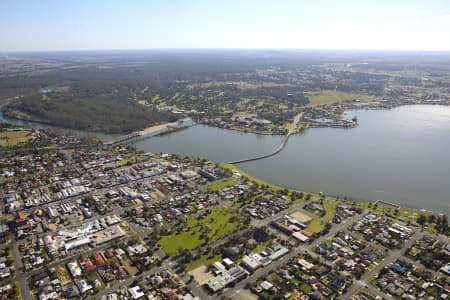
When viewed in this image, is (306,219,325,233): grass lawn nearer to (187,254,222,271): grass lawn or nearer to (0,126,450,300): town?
(0,126,450,300): town

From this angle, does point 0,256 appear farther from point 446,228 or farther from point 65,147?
point 446,228

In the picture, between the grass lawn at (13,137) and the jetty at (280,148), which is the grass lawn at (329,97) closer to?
the jetty at (280,148)

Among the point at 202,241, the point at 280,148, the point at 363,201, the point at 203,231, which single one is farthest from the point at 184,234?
the point at 280,148

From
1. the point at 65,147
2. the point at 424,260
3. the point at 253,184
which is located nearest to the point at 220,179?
the point at 253,184

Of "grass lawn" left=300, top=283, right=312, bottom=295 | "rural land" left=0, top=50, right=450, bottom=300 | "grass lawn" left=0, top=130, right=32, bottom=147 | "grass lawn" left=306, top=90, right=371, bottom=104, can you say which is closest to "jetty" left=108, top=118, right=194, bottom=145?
"rural land" left=0, top=50, right=450, bottom=300

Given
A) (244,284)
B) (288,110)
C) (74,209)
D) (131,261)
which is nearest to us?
(244,284)

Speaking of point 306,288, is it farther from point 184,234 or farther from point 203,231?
point 184,234
